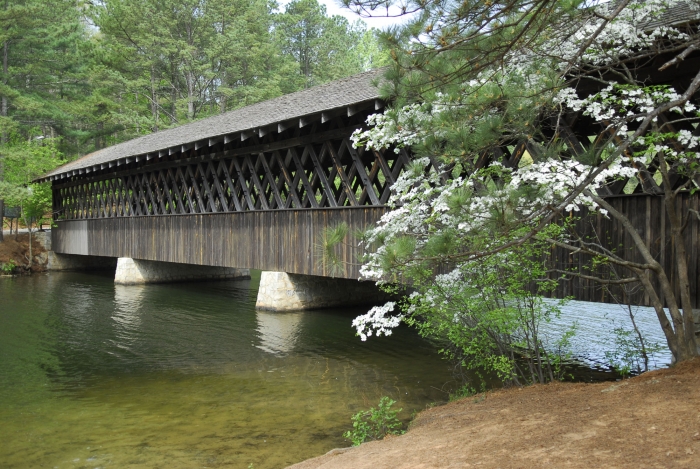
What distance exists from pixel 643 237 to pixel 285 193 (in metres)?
8.89

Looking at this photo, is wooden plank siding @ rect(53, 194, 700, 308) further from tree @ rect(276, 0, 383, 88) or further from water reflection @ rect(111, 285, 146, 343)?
tree @ rect(276, 0, 383, 88)

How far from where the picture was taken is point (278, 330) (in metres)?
11.4

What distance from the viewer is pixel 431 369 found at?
8383 millimetres

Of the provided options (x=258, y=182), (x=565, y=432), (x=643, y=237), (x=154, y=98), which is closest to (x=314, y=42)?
(x=154, y=98)

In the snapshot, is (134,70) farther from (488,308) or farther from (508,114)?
(508,114)

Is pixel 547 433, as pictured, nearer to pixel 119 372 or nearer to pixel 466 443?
pixel 466 443

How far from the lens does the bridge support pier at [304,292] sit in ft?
43.4

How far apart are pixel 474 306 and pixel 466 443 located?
204cm

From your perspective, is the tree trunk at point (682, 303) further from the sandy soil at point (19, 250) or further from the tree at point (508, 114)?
the sandy soil at point (19, 250)

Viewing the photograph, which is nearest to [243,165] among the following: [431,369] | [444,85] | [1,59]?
[431,369]

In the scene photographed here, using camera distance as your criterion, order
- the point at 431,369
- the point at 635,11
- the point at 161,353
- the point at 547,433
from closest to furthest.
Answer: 1. the point at 547,433
2. the point at 635,11
3. the point at 431,369
4. the point at 161,353

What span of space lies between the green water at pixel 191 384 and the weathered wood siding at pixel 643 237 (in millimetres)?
2004

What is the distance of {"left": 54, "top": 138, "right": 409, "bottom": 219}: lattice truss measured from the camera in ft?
36.0

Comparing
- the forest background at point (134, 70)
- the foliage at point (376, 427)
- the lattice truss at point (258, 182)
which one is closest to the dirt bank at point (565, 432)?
the foliage at point (376, 427)
